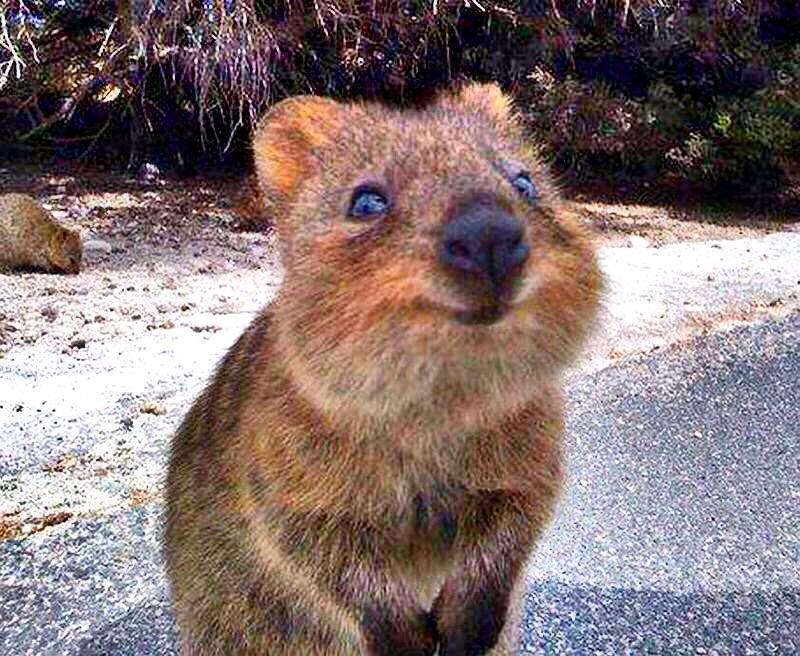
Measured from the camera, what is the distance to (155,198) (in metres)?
9.55

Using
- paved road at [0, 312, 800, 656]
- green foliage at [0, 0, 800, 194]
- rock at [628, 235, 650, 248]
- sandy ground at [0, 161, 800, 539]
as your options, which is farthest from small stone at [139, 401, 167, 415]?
rock at [628, 235, 650, 248]

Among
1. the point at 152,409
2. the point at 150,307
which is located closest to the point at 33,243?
the point at 150,307

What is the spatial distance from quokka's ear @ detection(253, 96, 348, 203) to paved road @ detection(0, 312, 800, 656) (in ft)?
4.58

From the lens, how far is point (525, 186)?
1.67 metres

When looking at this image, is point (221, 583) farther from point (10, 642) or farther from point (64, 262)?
point (64, 262)

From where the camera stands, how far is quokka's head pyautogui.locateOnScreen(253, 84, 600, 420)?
1340mm

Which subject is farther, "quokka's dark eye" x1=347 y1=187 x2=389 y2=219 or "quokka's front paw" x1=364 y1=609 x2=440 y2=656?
"quokka's front paw" x1=364 y1=609 x2=440 y2=656

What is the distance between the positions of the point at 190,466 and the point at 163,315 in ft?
11.6

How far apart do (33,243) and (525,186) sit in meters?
5.54

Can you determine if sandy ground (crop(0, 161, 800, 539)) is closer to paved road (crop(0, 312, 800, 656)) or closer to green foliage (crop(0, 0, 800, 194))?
paved road (crop(0, 312, 800, 656))

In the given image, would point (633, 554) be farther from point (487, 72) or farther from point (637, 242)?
point (487, 72)

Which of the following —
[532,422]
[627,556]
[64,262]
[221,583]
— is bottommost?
[64,262]

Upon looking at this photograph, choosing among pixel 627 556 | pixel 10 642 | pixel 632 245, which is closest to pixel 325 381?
pixel 10 642

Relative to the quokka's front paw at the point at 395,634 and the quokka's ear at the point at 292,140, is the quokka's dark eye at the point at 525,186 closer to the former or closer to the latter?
the quokka's ear at the point at 292,140
